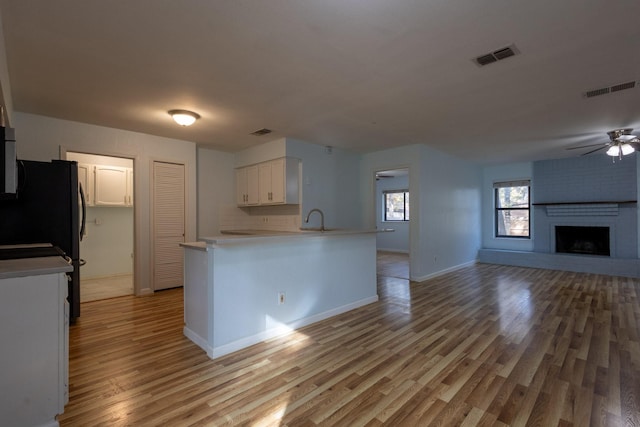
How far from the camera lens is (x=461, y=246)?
22.1 feet

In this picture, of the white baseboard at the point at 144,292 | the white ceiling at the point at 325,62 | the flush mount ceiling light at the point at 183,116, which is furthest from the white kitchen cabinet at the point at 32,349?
the white baseboard at the point at 144,292

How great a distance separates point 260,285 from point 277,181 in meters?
2.53

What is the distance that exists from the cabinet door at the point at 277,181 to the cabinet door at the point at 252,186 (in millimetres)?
450

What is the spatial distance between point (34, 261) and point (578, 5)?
11.7 feet

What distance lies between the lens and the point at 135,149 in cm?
452

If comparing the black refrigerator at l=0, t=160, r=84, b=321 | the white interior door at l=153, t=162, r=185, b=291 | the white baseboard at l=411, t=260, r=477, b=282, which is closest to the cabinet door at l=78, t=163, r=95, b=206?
the white interior door at l=153, t=162, r=185, b=291

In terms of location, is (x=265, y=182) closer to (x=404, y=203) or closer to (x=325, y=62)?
(x=325, y=62)

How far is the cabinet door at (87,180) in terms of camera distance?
5.18 metres

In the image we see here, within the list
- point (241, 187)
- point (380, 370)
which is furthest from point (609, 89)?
point (241, 187)

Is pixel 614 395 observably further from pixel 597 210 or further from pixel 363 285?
pixel 597 210

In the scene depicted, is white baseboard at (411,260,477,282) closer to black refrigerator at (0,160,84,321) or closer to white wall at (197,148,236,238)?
white wall at (197,148,236,238)

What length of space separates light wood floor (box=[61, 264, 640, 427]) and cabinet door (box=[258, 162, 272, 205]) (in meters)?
2.23

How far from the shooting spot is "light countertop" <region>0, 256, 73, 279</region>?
4.95 ft

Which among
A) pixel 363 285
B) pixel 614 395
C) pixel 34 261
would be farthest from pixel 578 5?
pixel 34 261
